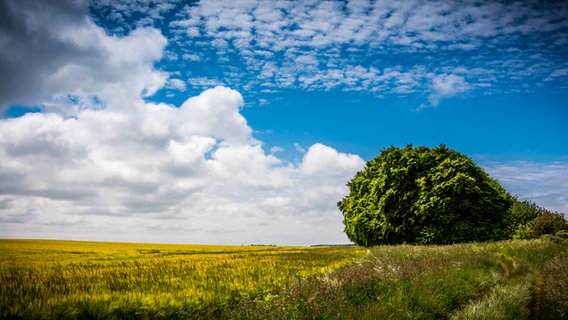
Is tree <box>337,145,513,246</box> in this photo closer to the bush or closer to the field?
the bush

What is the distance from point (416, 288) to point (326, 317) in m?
3.57

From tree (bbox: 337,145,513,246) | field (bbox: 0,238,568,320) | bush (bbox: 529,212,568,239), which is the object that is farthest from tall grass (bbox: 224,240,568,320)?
bush (bbox: 529,212,568,239)

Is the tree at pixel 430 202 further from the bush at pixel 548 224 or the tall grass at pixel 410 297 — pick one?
the tall grass at pixel 410 297

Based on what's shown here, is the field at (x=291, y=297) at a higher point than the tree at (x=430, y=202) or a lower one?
lower

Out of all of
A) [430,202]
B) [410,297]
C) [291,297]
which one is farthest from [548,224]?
[291,297]

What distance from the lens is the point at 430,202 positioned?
30.2m

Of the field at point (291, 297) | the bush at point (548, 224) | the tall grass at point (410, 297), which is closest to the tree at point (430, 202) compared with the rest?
the bush at point (548, 224)

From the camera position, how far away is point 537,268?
52.3 ft

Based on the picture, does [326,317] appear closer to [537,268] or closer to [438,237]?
[537,268]

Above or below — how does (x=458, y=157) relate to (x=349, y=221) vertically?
above

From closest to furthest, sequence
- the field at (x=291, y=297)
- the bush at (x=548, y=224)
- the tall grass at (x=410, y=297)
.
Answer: the field at (x=291, y=297) < the tall grass at (x=410, y=297) < the bush at (x=548, y=224)

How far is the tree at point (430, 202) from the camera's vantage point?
30.5 meters

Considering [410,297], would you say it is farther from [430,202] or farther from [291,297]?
[430,202]

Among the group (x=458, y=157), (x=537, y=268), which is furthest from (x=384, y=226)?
(x=537, y=268)
